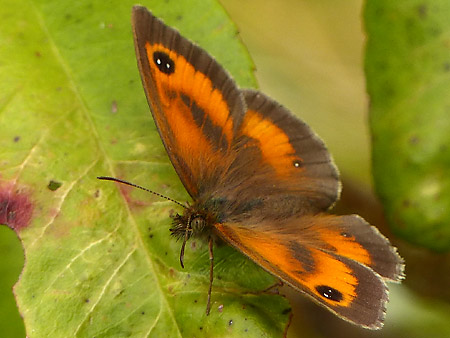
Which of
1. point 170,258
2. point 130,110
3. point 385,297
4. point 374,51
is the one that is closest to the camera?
point 385,297

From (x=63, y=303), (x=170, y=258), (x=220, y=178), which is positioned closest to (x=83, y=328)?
(x=63, y=303)

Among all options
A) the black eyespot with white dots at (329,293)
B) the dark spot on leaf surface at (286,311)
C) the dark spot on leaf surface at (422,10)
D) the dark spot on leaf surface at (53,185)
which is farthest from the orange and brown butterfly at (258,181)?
the dark spot on leaf surface at (422,10)

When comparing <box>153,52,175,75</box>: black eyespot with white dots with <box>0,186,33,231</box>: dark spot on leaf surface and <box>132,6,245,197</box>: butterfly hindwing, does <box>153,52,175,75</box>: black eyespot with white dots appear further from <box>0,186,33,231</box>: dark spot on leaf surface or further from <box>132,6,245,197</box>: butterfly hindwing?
<box>0,186,33,231</box>: dark spot on leaf surface

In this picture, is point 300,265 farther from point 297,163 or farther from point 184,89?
point 184,89

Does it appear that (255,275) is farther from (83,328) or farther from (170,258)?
(83,328)

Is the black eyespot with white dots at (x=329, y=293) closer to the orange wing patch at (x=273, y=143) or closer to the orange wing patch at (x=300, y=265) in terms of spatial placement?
the orange wing patch at (x=300, y=265)

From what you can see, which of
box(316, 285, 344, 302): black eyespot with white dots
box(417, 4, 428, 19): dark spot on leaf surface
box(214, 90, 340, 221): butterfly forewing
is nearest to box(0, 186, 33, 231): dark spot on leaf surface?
box(214, 90, 340, 221): butterfly forewing
